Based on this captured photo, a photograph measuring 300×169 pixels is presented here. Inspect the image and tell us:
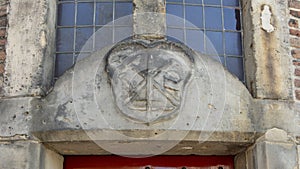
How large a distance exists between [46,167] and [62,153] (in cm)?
25

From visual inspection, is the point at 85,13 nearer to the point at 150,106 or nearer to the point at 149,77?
the point at 149,77

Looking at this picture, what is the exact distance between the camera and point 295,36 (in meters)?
3.94


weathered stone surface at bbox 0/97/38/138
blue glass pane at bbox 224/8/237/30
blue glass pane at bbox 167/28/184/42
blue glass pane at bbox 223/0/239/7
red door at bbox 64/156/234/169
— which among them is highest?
blue glass pane at bbox 223/0/239/7

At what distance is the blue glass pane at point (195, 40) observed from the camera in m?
3.96

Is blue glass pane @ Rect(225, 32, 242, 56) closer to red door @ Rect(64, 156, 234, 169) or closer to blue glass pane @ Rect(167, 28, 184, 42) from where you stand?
blue glass pane @ Rect(167, 28, 184, 42)

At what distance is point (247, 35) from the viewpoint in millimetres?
3957

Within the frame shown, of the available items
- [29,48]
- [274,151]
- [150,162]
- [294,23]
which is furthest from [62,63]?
[294,23]

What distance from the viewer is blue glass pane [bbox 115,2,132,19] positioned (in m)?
4.01

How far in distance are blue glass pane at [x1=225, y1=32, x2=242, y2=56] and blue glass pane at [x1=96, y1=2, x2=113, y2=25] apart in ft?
2.95

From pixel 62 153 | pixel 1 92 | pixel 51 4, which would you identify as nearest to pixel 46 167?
pixel 62 153

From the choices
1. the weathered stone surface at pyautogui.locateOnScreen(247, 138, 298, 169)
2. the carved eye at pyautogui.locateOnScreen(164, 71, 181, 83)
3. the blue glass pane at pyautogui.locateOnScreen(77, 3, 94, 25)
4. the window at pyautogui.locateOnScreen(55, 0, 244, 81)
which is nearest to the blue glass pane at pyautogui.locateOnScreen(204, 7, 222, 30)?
the window at pyautogui.locateOnScreen(55, 0, 244, 81)

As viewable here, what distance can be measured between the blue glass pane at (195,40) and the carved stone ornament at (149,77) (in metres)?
0.32

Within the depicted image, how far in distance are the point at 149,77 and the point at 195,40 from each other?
0.68m

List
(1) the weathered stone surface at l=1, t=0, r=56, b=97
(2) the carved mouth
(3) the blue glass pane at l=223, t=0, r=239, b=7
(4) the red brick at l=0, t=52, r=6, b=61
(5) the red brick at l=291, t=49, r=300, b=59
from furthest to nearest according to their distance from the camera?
1. (3) the blue glass pane at l=223, t=0, r=239, b=7
2. (5) the red brick at l=291, t=49, r=300, b=59
3. (4) the red brick at l=0, t=52, r=6, b=61
4. (1) the weathered stone surface at l=1, t=0, r=56, b=97
5. (2) the carved mouth
